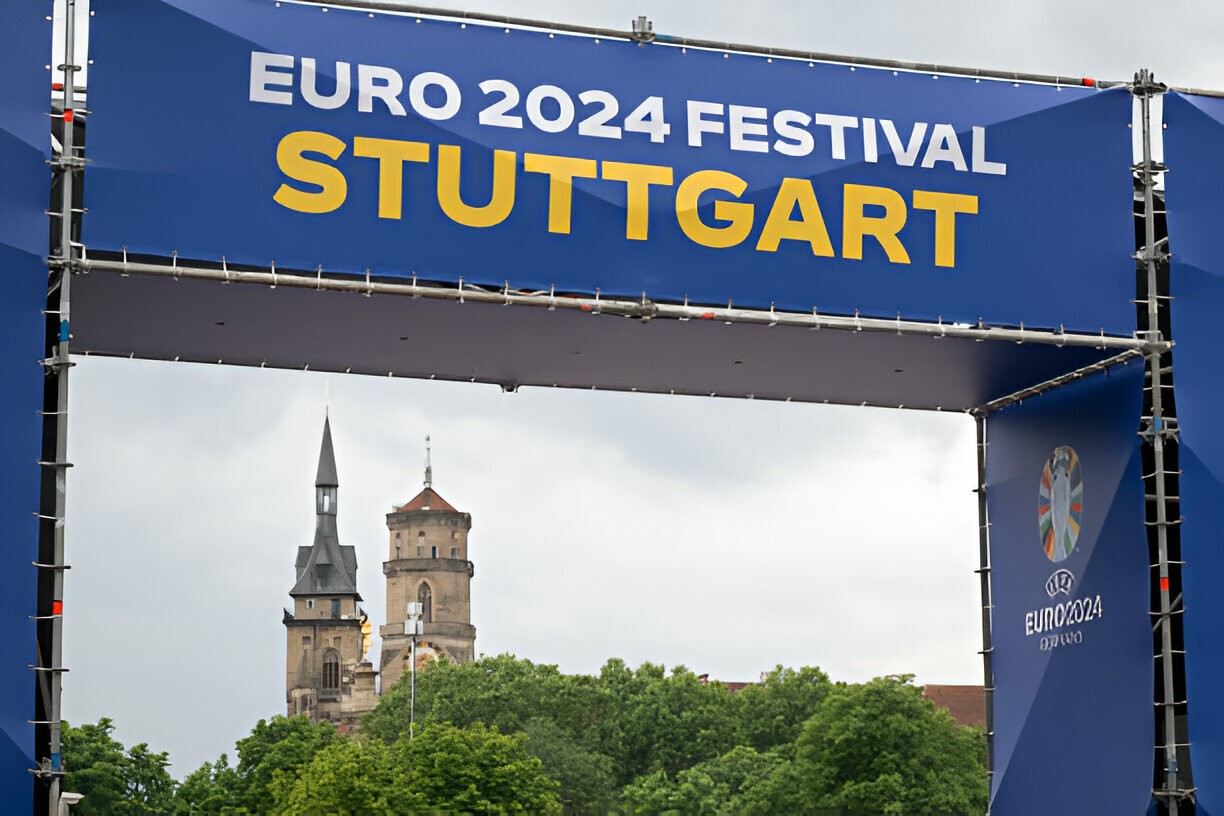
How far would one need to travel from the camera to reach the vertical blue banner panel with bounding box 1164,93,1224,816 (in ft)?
59.4

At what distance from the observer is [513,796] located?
238 ft

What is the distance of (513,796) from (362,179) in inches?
2284

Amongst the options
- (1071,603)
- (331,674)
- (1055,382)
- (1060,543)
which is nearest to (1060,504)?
(1060,543)

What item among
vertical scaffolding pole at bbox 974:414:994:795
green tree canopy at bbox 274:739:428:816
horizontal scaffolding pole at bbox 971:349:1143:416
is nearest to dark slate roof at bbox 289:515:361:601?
green tree canopy at bbox 274:739:428:816

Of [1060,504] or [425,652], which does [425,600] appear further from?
[1060,504]

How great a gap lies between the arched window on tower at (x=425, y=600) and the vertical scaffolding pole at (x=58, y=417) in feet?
417

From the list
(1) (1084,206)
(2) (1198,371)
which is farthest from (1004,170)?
(2) (1198,371)

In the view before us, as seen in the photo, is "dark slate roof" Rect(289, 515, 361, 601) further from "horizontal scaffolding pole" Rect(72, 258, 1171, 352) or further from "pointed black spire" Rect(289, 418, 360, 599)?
"horizontal scaffolding pole" Rect(72, 258, 1171, 352)

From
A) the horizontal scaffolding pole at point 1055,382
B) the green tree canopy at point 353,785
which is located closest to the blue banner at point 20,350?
the horizontal scaffolding pole at point 1055,382

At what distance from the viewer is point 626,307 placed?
688 inches

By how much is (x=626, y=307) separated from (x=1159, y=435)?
5.60 metres

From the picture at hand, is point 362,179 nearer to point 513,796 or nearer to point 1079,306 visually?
point 1079,306

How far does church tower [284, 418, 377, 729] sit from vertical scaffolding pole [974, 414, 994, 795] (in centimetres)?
11628

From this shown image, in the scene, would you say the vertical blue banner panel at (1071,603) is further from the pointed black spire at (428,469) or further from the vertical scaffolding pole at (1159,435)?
the pointed black spire at (428,469)
